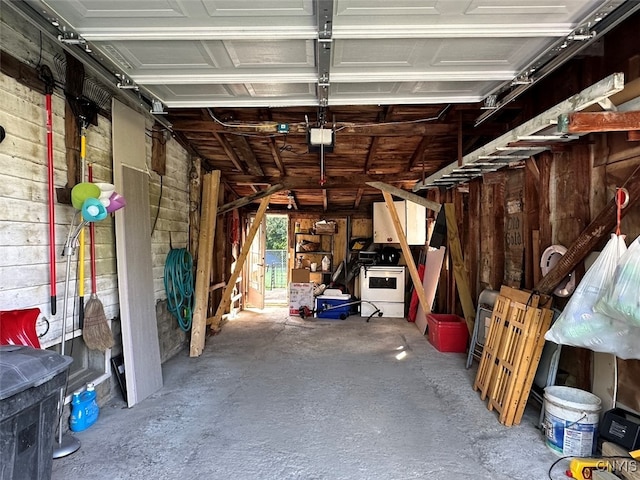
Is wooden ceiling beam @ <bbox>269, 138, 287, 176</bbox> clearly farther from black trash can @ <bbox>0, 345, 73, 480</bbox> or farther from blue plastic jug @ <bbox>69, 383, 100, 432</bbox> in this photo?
black trash can @ <bbox>0, 345, 73, 480</bbox>

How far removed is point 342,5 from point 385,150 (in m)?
3.41

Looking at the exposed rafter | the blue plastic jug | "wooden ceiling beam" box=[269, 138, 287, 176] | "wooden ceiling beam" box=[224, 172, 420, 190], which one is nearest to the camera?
the exposed rafter

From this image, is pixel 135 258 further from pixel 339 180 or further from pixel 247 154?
pixel 339 180

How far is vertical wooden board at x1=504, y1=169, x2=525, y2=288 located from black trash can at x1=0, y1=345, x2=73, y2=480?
12.3 feet

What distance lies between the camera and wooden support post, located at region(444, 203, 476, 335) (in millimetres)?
4503

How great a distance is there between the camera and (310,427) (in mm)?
2689

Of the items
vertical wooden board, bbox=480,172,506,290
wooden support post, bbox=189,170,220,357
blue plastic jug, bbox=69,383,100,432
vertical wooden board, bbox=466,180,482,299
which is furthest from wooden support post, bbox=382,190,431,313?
blue plastic jug, bbox=69,383,100,432

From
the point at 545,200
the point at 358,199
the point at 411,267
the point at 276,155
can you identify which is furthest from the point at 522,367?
the point at 358,199

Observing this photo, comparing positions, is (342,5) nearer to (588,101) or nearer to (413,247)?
(588,101)

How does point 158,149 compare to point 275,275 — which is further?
point 275,275

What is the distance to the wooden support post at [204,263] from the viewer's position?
4465 mm

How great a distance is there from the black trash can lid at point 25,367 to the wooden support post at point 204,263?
272 cm

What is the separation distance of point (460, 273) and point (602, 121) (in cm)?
297

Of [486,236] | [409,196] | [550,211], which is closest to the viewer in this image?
[550,211]
